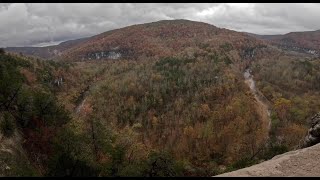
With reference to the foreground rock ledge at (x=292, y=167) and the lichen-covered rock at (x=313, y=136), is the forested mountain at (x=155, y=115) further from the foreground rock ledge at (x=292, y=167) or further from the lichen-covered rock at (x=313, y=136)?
the foreground rock ledge at (x=292, y=167)

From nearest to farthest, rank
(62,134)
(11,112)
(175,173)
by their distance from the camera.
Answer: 1. (175,173)
2. (62,134)
3. (11,112)

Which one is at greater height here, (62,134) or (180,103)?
(62,134)

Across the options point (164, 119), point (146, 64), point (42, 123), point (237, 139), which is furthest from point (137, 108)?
point (42, 123)

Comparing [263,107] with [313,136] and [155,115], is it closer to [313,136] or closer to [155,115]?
[155,115]

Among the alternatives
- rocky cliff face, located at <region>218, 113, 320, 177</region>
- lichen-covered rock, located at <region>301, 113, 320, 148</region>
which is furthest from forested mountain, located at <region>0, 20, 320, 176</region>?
rocky cliff face, located at <region>218, 113, 320, 177</region>

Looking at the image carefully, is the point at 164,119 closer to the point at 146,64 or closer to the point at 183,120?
the point at 183,120

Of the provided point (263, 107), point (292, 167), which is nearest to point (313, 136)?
point (292, 167)

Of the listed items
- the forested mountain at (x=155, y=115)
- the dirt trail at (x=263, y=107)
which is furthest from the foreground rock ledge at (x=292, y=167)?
the dirt trail at (x=263, y=107)
